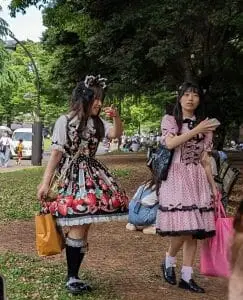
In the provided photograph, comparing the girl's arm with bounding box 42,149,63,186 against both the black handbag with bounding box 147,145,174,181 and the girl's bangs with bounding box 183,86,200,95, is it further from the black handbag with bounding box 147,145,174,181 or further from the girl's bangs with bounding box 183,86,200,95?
the girl's bangs with bounding box 183,86,200,95

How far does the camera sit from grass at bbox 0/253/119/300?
496 centimetres

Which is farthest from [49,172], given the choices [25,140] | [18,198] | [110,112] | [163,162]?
[25,140]

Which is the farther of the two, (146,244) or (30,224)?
(30,224)

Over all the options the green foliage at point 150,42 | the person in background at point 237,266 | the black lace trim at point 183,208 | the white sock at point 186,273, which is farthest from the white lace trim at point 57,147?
the green foliage at point 150,42

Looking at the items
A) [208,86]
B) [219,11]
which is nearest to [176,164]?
[219,11]

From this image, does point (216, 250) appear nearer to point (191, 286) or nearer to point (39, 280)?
point (191, 286)

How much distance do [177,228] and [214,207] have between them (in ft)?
1.20

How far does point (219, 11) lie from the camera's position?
1087 centimetres

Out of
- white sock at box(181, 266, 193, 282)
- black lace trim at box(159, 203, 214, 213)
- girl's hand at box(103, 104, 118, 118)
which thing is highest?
girl's hand at box(103, 104, 118, 118)

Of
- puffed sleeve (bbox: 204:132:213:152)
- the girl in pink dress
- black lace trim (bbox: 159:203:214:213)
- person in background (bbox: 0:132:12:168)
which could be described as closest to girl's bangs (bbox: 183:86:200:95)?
the girl in pink dress

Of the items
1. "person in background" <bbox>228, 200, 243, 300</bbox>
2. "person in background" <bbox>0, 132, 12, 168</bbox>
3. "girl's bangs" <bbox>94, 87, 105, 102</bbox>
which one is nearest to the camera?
"person in background" <bbox>228, 200, 243, 300</bbox>

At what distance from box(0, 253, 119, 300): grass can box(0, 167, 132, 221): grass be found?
11.0 ft

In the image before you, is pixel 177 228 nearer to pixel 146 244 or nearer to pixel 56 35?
pixel 146 244

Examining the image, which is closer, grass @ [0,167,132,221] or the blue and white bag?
the blue and white bag
